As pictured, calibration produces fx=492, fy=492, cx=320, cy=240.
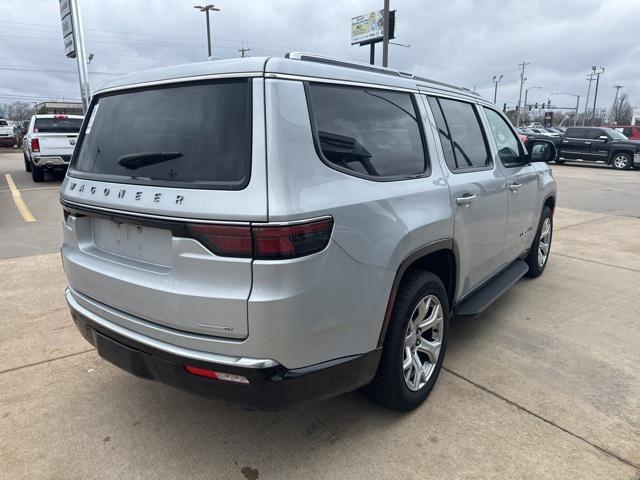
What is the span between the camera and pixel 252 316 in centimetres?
195

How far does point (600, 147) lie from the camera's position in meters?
20.9

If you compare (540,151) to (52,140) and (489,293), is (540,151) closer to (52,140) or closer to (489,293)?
(489,293)

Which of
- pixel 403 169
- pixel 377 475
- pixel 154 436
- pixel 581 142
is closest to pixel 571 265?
pixel 403 169

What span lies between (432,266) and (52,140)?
40.2ft

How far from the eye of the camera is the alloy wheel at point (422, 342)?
9.06 ft

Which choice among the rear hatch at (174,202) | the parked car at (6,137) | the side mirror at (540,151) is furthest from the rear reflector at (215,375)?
the parked car at (6,137)

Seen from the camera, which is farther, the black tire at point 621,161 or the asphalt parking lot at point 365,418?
the black tire at point 621,161

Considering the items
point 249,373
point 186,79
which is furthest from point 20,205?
point 249,373

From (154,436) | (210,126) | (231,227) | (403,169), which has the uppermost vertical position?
(210,126)

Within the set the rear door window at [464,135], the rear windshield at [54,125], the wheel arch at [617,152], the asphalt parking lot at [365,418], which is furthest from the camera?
the wheel arch at [617,152]

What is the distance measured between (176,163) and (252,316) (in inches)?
30.7

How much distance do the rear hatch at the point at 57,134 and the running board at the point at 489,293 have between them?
454 inches

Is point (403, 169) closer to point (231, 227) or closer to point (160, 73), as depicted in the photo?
point (231, 227)

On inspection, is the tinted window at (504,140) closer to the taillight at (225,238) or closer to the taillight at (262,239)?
the taillight at (262,239)
